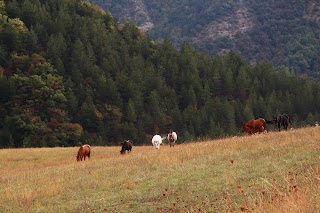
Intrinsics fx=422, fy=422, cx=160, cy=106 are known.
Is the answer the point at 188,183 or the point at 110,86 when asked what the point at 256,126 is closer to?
the point at 188,183

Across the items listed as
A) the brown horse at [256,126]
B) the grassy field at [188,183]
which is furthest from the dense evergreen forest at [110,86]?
the grassy field at [188,183]

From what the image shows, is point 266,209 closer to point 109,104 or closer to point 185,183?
point 185,183

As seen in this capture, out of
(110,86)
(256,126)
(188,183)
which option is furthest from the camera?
(110,86)

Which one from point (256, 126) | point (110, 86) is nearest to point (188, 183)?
point (256, 126)

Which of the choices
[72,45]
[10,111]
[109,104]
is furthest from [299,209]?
[72,45]

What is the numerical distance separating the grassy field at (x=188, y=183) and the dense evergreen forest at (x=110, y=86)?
2255 inches

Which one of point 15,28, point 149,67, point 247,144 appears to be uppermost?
point 15,28

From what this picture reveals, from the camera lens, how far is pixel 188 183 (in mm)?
15281

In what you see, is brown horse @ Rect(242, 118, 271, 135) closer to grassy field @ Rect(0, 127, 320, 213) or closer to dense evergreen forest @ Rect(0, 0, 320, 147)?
grassy field @ Rect(0, 127, 320, 213)

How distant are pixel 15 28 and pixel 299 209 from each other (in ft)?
344

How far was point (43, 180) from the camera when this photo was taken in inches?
794

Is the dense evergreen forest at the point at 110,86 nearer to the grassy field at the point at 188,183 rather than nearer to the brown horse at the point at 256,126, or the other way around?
the brown horse at the point at 256,126

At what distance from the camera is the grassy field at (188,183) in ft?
39.8

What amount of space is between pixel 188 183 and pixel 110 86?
90598mm
